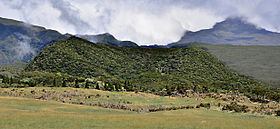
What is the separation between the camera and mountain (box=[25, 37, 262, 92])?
11206 centimetres

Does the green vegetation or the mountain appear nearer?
the green vegetation

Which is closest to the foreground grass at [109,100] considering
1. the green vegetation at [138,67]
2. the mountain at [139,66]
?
the green vegetation at [138,67]

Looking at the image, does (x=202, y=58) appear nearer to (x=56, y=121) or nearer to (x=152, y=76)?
(x=152, y=76)

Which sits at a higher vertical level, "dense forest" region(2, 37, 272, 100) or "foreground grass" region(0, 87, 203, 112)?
"dense forest" region(2, 37, 272, 100)

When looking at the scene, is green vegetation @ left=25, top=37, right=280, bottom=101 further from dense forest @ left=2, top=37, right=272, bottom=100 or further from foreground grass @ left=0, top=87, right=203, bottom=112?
foreground grass @ left=0, top=87, right=203, bottom=112

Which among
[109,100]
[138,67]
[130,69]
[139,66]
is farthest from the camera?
[139,66]

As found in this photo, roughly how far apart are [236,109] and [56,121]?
25.1m

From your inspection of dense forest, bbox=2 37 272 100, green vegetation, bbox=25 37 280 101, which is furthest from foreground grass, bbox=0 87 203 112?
green vegetation, bbox=25 37 280 101

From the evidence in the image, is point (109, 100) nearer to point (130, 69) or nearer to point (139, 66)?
point (130, 69)

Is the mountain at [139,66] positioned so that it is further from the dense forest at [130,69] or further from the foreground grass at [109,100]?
the foreground grass at [109,100]

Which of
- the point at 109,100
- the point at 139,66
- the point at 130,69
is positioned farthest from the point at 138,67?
the point at 109,100

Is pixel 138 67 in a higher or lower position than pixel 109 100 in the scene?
higher

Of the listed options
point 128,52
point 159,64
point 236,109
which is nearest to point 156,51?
point 128,52

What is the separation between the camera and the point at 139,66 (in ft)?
482
